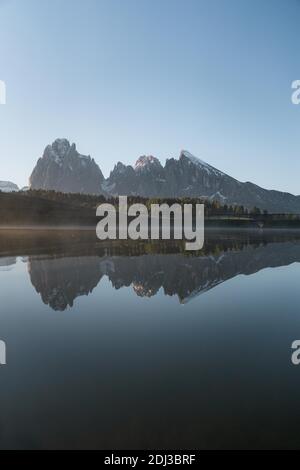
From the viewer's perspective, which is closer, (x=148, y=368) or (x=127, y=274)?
(x=148, y=368)


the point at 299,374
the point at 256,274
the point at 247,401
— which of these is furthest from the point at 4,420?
the point at 256,274

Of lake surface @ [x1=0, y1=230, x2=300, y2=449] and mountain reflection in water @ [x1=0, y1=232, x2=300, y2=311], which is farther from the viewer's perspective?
mountain reflection in water @ [x1=0, y1=232, x2=300, y2=311]

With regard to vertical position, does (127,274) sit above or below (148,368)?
above

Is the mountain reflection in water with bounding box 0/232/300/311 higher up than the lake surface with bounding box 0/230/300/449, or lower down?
higher up

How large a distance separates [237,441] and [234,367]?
14.7ft

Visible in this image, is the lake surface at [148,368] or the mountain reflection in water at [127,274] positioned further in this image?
the mountain reflection in water at [127,274]

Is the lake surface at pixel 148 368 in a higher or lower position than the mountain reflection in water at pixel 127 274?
lower

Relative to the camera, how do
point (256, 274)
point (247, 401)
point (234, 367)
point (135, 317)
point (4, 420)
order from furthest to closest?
point (256, 274)
point (135, 317)
point (234, 367)
point (247, 401)
point (4, 420)

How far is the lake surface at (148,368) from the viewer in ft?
28.2

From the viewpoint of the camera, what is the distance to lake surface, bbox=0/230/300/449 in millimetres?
8594

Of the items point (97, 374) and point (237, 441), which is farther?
point (97, 374)

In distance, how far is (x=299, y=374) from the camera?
480 inches

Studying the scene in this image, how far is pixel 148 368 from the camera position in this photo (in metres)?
12.4
